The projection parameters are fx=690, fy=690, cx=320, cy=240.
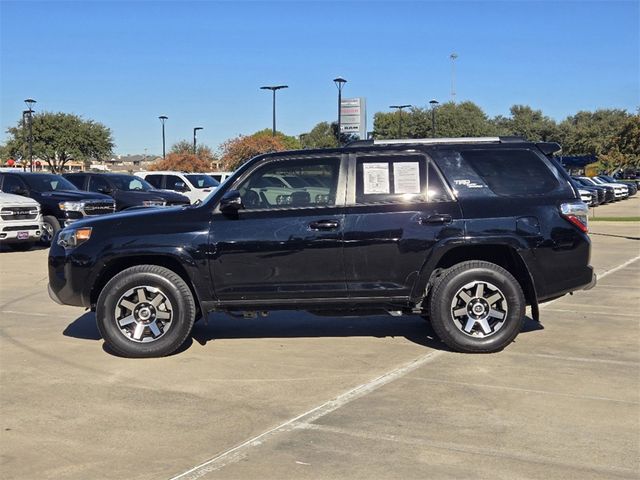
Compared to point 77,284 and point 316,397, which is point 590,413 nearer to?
Answer: point 316,397

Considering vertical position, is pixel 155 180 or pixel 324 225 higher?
pixel 155 180

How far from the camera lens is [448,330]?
6211mm

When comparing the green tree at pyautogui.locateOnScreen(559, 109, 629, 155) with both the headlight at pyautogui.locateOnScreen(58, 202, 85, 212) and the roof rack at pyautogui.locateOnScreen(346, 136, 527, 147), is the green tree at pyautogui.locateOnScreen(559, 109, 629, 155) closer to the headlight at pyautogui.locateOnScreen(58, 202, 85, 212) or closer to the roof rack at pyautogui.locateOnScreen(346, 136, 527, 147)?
the headlight at pyautogui.locateOnScreen(58, 202, 85, 212)

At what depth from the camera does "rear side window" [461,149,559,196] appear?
6.42m

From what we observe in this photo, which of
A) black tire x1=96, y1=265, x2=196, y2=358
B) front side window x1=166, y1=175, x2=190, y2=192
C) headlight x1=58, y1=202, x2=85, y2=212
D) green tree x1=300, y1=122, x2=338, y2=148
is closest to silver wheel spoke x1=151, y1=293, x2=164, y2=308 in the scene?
black tire x1=96, y1=265, x2=196, y2=358

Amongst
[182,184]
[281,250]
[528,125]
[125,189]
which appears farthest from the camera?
[528,125]

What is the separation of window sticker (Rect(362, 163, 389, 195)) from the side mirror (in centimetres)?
115

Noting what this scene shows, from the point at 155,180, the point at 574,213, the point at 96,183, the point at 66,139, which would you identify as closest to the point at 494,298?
the point at 574,213

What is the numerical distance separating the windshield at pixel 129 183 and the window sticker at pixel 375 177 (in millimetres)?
14031

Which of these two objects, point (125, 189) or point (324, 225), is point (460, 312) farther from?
point (125, 189)

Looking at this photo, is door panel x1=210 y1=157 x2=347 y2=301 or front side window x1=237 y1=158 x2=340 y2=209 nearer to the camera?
door panel x1=210 y1=157 x2=347 y2=301

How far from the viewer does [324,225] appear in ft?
20.2

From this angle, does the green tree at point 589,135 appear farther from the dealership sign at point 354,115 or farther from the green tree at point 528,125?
the dealership sign at point 354,115

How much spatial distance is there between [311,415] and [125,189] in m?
15.7
